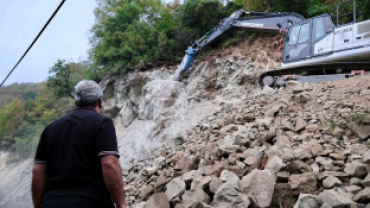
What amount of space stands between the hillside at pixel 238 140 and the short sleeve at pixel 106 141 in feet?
Answer: 5.10

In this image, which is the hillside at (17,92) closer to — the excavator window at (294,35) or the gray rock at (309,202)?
the gray rock at (309,202)

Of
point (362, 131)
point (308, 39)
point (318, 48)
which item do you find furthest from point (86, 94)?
point (308, 39)

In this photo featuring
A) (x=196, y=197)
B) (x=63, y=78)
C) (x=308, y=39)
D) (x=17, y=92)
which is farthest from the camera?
(x=63, y=78)

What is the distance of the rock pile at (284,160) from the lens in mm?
3127

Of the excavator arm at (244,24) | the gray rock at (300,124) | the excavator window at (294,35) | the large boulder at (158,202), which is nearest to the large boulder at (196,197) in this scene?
the large boulder at (158,202)

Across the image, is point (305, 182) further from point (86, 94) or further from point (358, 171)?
point (86, 94)

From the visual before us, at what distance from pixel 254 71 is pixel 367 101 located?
4.96 meters

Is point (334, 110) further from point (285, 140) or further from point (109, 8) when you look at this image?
point (109, 8)

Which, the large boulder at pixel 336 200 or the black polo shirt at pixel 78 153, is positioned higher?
the black polo shirt at pixel 78 153

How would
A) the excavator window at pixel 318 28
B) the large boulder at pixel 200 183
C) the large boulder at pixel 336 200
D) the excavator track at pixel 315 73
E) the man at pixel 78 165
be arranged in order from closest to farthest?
1. the man at pixel 78 165
2. the large boulder at pixel 336 200
3. the large boulder at pixel 200 183
4. the excavator track at pixel 315 73
5. the excavator window at pixel 318 28

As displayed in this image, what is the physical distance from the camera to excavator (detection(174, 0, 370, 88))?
7164mm

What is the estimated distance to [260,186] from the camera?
10.6 ft

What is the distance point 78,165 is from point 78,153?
0.08 m

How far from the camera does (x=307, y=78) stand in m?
7.88
